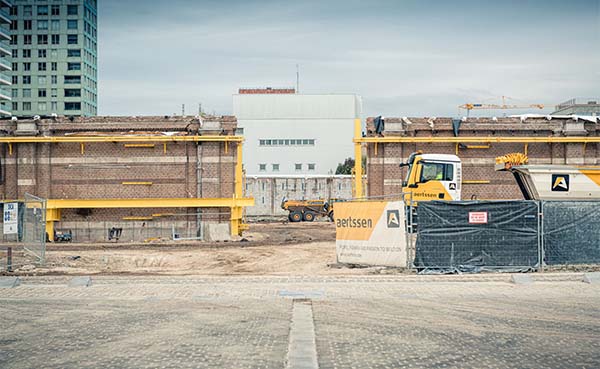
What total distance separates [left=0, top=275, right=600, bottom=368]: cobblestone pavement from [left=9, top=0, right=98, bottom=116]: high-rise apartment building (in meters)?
106

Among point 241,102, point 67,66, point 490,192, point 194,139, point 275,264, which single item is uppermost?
point 67,66

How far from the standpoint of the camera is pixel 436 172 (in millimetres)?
27766

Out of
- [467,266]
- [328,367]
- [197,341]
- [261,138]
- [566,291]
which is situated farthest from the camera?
[261,138]

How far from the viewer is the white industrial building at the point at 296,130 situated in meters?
79.1

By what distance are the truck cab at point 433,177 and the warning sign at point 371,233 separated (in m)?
7.65

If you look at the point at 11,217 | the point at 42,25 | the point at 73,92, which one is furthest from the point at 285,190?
the point at 42,25

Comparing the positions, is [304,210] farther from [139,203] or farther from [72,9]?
[72,9]

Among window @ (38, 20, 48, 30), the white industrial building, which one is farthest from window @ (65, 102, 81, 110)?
the white industrial building

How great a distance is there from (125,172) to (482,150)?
1667cm

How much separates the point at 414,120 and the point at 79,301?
21319mm

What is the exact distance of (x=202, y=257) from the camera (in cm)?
2497

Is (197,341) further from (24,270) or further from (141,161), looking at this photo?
(141,161)

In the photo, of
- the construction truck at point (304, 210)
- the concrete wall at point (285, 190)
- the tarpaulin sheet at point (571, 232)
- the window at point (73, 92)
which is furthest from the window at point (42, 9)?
the tarpaulin sheet at point (571, 232)

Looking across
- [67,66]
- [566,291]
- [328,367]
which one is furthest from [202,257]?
[67,66]
